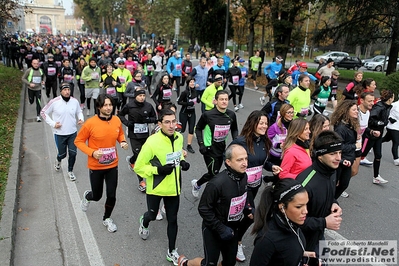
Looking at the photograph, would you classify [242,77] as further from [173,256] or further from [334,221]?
[334,221]

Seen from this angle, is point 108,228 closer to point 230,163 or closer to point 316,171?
point 230,163

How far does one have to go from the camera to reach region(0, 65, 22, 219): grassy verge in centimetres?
676

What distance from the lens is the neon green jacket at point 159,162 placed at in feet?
13.4

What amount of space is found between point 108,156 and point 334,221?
9.82 feet

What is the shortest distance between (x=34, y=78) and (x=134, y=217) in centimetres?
670

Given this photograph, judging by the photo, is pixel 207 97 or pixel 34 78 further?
pixel 34 78

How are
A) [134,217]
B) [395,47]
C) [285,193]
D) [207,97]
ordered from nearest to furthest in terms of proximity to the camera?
[285,193], [134,217], [207,97], [395,47]

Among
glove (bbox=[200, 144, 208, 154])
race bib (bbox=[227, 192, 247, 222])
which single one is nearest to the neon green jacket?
race bib (bbox=[227, 192, 247, 222])

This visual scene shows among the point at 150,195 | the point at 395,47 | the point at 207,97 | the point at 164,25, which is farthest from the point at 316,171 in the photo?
the point at 164,25

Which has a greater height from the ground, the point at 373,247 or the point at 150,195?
the point at 150,195

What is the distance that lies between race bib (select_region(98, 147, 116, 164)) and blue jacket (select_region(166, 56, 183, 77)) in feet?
32.8

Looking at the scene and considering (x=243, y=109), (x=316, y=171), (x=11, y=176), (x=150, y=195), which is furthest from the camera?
(x=243, y=109)

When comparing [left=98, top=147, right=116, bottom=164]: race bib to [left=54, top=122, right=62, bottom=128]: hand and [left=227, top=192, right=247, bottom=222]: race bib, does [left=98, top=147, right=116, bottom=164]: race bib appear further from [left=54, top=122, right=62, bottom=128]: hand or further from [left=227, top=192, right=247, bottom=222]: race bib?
[left=227, top=192, right=247, bottom=222]: race bib

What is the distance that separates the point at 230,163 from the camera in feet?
10.6
